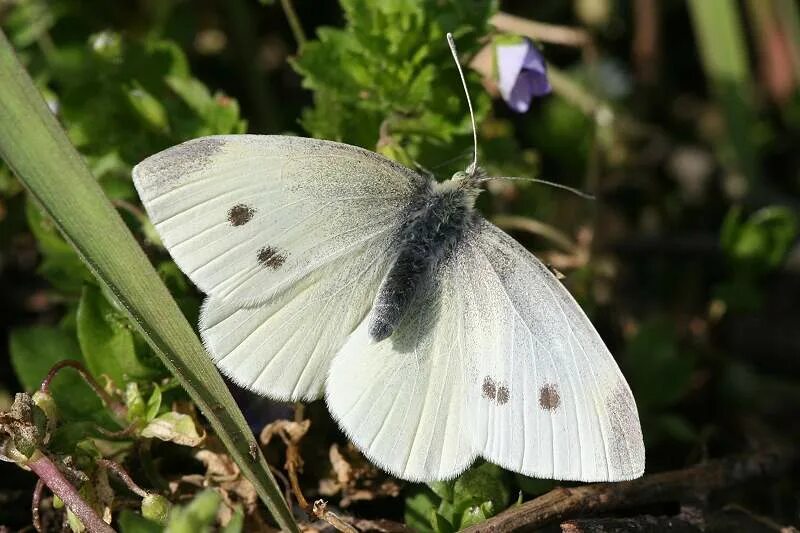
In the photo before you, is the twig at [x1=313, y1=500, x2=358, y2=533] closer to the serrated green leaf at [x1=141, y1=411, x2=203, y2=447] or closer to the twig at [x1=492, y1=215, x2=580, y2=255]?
the serrated green leaf at [x1=141, y1=411, x2=203, y2=447]

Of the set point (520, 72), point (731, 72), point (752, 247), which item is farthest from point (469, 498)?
point (731, 72)

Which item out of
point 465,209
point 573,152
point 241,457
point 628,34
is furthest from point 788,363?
point 241,457

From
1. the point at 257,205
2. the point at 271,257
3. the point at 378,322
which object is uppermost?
the point at 257,205

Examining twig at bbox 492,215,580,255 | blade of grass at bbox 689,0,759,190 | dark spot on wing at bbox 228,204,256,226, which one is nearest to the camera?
dark spot on wing at bbox 228,204,256,226

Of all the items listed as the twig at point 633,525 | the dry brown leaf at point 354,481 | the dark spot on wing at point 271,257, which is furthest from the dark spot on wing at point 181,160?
the twig at point 633,525

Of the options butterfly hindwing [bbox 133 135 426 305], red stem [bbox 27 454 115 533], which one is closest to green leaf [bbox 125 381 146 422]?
red stem [bbox 27 454 115 533]

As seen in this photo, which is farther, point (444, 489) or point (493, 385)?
point (444, 489)

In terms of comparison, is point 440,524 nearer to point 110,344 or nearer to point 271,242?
point 271,242
